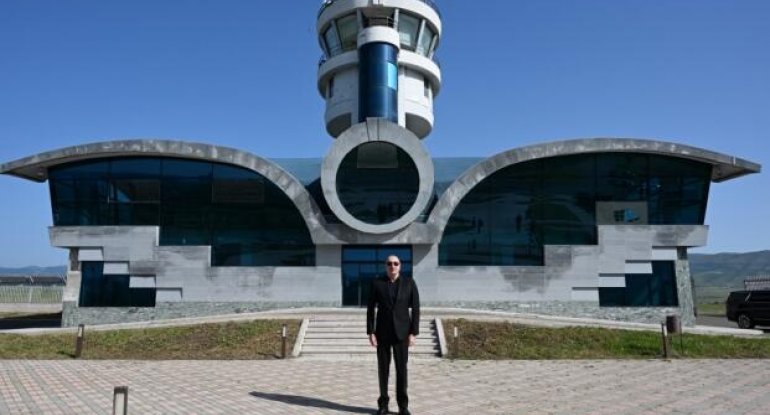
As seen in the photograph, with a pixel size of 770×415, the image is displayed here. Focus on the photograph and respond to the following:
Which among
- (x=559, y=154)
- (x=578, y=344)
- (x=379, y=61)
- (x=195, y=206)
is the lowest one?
(x=578, y=344)

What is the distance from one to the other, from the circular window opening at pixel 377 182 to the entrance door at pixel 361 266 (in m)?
1.56

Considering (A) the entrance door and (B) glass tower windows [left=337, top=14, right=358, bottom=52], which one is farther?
(B) glass tower windows [left=337, top=14, right=358, bottom=52]

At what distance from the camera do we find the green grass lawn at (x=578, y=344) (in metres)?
15.9

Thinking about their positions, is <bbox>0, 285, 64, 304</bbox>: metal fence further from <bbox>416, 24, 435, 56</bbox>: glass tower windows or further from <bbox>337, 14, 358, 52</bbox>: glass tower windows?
<bbox>416, 24, 435, 56</bbox>: glass tower windows

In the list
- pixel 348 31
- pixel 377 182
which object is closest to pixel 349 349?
pixel 377 182

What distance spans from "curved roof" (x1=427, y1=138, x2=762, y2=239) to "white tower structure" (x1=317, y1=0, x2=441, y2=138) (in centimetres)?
898

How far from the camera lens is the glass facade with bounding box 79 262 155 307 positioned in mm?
26703

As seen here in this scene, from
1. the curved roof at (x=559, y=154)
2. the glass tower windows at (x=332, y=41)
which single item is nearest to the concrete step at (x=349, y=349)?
the curved roof at (x=559, y=154)

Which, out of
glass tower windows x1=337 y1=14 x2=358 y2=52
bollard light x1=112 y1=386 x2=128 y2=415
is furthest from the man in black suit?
glass tower windows x1=337 y1=14 x2=358 y2=52

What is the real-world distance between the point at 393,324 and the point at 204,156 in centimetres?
2082

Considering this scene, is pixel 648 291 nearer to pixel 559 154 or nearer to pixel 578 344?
pixel 559 154

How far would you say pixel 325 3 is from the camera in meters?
37.3

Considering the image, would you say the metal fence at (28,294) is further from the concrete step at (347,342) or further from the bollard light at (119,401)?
the bollard light at (119,401)

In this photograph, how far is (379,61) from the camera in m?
33.9
